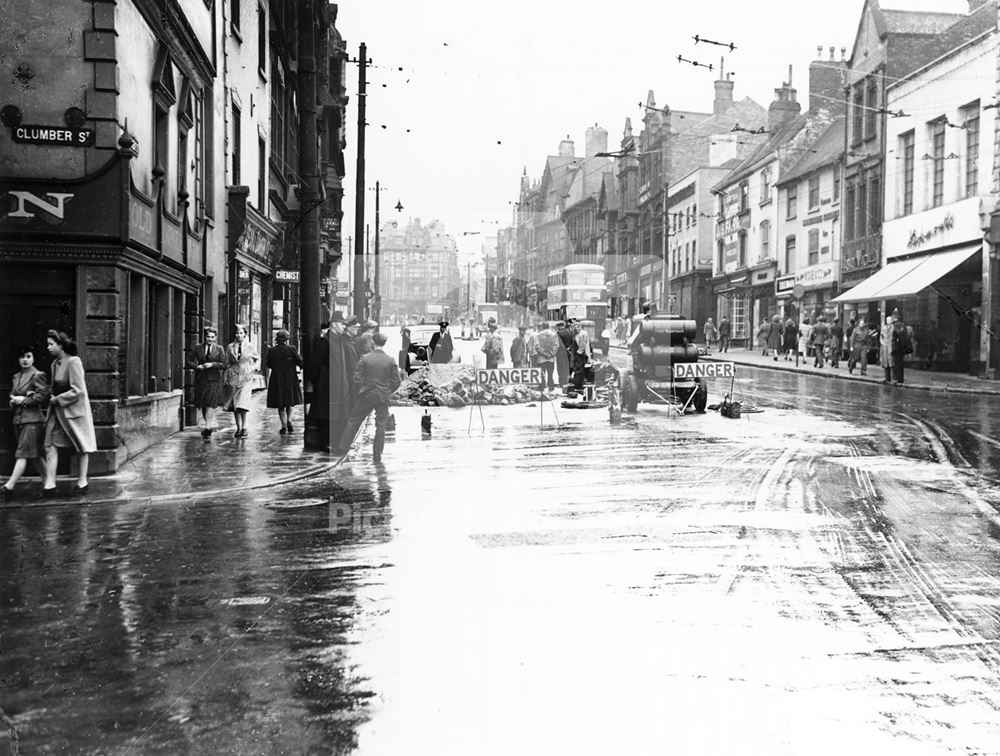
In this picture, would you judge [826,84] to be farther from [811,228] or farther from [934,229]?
[934,229]

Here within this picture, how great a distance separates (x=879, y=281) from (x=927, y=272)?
3582 millimetres

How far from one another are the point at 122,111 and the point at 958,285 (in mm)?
26342

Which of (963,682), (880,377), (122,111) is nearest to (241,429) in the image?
(122,111)

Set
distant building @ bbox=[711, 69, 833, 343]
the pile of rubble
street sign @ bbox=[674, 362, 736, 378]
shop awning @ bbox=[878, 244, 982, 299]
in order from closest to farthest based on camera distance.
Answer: street sign @ bbox=[674, 362, 736, 378] < the pile of rubble < shop awning @ bbox=[878, 244, 982, 299] < distant building @ bbox=[711, 69, 833, 343]

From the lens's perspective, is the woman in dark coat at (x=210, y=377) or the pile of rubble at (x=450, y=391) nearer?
the woman in dark coat at (x=210, y=377)

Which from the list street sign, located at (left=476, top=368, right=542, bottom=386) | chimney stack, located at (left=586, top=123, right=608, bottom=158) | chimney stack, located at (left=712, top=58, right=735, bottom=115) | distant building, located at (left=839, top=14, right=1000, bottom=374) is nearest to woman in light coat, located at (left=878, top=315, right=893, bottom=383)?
distant building, located at (left=839, top=14, right=1000, bottom=374)

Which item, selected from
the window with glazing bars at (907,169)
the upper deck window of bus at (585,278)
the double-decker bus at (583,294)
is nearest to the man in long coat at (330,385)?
the window with glazing bars at (907,169)

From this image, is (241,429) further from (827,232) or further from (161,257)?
(827,232)

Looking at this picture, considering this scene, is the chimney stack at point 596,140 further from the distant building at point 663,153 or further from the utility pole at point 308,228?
the utility pole at point 308,228

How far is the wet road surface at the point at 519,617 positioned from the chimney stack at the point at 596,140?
87356mm

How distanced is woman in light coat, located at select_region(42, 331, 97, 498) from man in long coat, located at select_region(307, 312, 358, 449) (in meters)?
3.70

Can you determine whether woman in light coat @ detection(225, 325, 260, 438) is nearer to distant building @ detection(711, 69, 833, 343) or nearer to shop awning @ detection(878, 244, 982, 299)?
shop awning @ detection(878, 244, 982, 299)

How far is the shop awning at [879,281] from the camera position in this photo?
33438 millimetres

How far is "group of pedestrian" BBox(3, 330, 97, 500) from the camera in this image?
10516 millimetres
